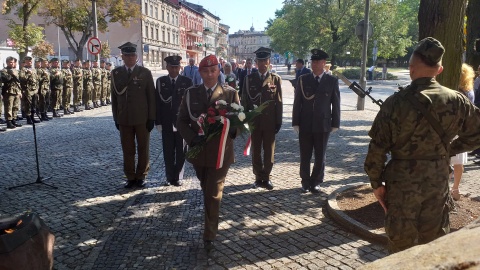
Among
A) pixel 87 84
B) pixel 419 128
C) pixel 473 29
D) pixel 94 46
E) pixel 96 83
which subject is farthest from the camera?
pixel 96 83

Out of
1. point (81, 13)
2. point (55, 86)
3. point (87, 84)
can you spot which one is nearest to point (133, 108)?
point (55, 86)

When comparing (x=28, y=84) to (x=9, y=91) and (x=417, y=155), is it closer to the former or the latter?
(x=9, y=91)

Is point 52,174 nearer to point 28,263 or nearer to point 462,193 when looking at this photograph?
point 28,263

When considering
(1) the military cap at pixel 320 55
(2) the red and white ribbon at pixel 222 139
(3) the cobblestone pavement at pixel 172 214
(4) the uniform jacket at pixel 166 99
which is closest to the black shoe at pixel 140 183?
(3) the cobblestone pavement at pixel 172 214

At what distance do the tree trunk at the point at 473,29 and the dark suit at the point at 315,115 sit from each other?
5726 mm

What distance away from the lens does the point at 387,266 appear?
55.5 inches

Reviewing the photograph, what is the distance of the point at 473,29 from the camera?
10.1 metres

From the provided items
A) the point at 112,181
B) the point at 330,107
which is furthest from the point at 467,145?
the point at 112,181

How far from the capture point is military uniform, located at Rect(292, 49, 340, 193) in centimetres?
622

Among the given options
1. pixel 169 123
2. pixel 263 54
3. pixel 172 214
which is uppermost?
pixel 263 54

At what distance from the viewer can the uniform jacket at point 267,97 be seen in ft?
22.0

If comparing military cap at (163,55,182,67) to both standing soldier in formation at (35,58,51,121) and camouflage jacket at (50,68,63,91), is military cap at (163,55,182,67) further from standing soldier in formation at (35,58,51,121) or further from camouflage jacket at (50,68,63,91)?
camouflage jacket at (50,68,63,91)

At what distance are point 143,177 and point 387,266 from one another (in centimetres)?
571

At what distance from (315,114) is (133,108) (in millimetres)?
2815
